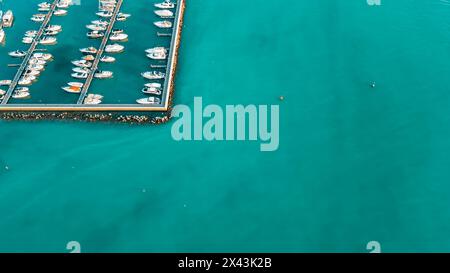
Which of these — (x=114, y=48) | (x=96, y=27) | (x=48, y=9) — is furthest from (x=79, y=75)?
(x=48, y=9)

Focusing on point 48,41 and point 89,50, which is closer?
point 89,50

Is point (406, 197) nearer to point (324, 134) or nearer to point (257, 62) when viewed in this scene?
point (324, 134)

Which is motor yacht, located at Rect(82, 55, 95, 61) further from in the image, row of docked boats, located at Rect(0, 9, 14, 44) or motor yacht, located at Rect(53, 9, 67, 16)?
row of docked boats, located at Rect(0, 9, 14, 44)

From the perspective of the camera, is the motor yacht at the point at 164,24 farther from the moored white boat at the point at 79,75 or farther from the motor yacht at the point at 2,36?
the motor yacht at the point at 2,36

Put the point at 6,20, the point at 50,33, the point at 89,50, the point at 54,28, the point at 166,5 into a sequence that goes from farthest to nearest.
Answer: the point at 166,5
the point at 6,20
the point at 54,28
the point at 50,33
the point at 89,50

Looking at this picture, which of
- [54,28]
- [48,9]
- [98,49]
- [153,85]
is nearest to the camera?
[153,85]

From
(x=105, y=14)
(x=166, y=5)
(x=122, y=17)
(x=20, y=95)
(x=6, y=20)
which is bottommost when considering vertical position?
(x=20, y=95)

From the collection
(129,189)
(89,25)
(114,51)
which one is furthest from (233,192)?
(89,25)

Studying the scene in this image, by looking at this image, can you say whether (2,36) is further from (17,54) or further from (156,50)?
(156,50)
